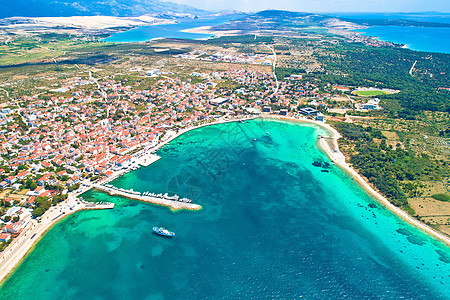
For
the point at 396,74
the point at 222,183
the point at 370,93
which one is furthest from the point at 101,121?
the point at 396,74

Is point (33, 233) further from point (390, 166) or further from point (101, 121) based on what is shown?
point (390, 166)

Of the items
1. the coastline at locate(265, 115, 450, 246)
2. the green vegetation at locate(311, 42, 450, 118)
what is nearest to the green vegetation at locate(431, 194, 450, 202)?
the coastline at locate(265, 115, 450, 246)

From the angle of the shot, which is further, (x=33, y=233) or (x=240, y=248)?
(x=33, y=233)

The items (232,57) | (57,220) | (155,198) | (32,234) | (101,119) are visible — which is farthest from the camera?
(232,57)

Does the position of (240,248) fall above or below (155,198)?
below

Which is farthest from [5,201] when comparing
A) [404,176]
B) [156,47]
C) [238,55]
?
[156,47]

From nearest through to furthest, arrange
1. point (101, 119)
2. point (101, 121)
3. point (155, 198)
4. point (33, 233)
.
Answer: point (33, 233), point (155, 198), point (101, 121), point (101, 119)

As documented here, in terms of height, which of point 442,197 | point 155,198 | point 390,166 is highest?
point 390,166
